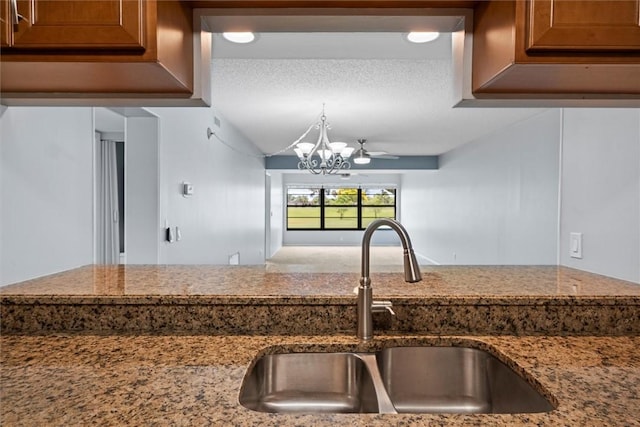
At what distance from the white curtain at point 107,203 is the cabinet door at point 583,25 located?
5.18 meters

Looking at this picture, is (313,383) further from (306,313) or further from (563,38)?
(563,38)

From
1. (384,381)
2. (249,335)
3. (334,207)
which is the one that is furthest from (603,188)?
(334,207)

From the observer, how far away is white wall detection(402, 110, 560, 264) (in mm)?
4023

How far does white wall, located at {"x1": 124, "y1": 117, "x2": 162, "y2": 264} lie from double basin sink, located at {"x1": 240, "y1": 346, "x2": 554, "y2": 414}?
1.97 m

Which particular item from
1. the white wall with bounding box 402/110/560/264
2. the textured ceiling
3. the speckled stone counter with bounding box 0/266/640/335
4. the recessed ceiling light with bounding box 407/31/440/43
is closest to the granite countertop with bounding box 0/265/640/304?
the speckled stone counter with bounding box 0/266/640/335

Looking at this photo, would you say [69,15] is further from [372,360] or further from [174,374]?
[372,360]

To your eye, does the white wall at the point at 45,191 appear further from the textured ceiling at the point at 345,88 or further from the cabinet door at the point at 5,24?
the textured ceiling at the point at 345,88

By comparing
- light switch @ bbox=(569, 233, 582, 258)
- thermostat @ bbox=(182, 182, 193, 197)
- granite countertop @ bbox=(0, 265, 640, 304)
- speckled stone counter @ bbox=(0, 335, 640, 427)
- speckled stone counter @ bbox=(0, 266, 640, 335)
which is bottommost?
speckled stone counter @ bbox=(0, 335, 640, 427)

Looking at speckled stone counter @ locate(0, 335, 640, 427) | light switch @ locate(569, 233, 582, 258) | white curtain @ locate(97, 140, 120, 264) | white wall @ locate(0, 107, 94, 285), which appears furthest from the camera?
white curtain @ locate(97, 140, 120, 264)

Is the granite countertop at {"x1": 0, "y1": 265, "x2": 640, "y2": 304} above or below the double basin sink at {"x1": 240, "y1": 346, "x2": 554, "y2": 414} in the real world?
above

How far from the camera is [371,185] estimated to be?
469 inches

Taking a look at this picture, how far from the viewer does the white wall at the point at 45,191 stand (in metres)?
1.28

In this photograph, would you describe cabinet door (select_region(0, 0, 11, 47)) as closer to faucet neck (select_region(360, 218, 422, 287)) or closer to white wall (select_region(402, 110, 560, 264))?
A: faucet neck (select_region(360, 218, 422, 287))

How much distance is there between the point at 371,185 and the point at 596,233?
1006 centimetres
